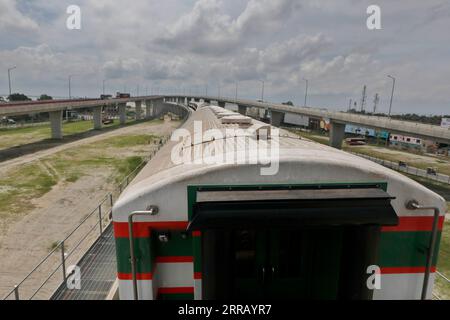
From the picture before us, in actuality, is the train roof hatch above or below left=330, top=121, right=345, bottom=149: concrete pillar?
above

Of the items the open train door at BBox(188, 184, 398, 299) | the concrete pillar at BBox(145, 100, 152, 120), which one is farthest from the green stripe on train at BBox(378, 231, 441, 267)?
the concrete pillar at BBox(145, 100, 152, 120)

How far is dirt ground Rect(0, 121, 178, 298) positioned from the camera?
1406 cm

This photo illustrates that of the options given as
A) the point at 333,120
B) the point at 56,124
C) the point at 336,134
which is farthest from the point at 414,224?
the point at 56,124

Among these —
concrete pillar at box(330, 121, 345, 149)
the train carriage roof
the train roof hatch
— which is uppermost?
the train carriage roof

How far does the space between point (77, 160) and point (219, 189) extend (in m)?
36.5

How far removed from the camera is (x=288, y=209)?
5.20 meters

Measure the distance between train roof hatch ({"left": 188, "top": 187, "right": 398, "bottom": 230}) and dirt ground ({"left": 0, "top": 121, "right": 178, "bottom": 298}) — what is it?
11.8 meters

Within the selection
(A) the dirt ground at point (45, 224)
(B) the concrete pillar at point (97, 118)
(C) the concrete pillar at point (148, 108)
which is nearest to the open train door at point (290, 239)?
(A) the dirt ground at point (45, 224)

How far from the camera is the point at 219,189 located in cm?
551

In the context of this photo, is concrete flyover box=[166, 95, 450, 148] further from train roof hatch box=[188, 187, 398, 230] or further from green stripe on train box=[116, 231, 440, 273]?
train roof hatch box=[188, 187, 398, 230]

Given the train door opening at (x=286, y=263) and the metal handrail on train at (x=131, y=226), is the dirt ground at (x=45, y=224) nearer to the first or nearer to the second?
the metal handrail on train at (x=131, y=226)

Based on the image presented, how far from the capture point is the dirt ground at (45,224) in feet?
46.1

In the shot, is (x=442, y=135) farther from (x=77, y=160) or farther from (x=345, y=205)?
(x=77, y=160)
